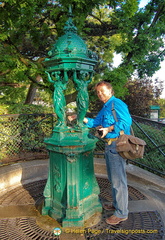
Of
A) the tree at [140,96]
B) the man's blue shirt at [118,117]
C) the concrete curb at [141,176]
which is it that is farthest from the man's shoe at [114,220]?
the tree at [140,96]

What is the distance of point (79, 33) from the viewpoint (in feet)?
20.5

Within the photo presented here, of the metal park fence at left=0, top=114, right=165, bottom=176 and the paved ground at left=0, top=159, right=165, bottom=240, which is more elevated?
the metal park fence at left=0, top=114, right=165, bottom=176

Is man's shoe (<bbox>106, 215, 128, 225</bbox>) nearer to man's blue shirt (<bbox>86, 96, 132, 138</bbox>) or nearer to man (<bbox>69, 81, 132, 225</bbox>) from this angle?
man (<bbox>69, 81, 132, 225</bbox>)

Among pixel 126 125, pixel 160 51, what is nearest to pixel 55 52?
pixel 126 125

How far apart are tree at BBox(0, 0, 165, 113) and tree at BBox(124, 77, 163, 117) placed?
109 inches

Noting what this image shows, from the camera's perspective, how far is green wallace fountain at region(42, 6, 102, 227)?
8.51 feet

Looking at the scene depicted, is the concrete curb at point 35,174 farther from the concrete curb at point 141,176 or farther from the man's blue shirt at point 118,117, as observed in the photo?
the man's blue shirt at point 118,117

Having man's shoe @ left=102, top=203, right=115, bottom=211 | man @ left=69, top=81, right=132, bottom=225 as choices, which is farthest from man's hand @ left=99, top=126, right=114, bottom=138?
man's shoe @ left=102, top=203, right=115, bottom=211

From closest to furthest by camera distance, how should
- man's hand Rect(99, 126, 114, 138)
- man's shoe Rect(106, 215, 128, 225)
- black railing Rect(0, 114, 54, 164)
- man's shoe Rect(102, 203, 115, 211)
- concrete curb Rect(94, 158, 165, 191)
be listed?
man's hand Rect(99, 126, 114, 138) < man's shoe Rect(106, 215, 128, 225) < man's shoe Rect(102, 203, 115, 211) < concrete curb Rect(94, 158, 165, 191) < black railing Rect(0, 114, 54, 164)

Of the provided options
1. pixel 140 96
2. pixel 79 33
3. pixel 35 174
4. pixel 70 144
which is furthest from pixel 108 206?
pixel 140 96

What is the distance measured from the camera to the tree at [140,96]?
1132 cm

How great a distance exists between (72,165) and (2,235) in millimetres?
1288

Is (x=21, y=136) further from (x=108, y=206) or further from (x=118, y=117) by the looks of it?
(x=118, y=117)

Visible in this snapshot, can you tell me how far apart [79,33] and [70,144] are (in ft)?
15.7
